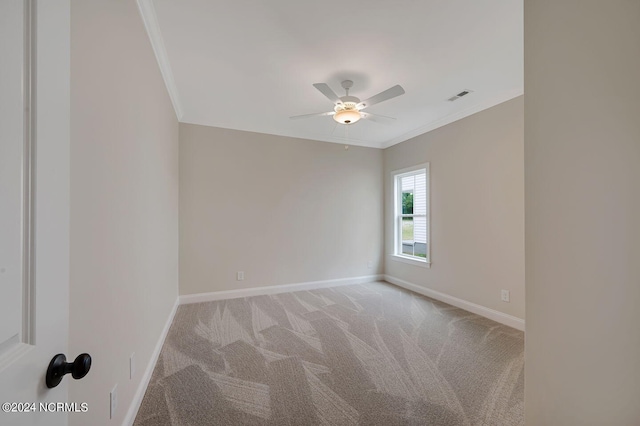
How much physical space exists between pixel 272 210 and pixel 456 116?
3023 mm

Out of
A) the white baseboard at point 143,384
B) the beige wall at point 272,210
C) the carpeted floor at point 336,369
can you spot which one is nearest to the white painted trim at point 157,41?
the beige wall at point 272,210

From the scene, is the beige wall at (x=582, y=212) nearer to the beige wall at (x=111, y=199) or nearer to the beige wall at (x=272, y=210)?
the beige wall at (x=111, y=199)

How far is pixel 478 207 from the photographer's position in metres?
3.36

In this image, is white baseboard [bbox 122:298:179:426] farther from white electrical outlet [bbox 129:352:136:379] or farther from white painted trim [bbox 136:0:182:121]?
white painted trim [bbox 136:0:182:121]

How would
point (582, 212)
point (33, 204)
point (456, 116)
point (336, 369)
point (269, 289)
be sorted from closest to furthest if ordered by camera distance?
point (33, 204), point (582, 212), point (336, 369), point (456, 116), point (269, 289)

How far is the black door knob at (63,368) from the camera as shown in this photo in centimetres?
57

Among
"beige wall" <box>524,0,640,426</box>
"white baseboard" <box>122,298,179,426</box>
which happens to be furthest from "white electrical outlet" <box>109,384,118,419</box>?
"beige wall" <box>524,0,640,426</box>

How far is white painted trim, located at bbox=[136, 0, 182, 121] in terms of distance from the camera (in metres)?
1.73

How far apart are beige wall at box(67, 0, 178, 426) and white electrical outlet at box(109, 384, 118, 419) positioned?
33mm

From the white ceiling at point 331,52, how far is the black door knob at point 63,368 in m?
2.07

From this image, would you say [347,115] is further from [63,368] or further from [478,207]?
[63,368]

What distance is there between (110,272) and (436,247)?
3.89 m

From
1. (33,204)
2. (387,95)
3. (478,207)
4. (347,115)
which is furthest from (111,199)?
(478,207)

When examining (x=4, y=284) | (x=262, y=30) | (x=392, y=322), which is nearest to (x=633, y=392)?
(x=4, y=284)
